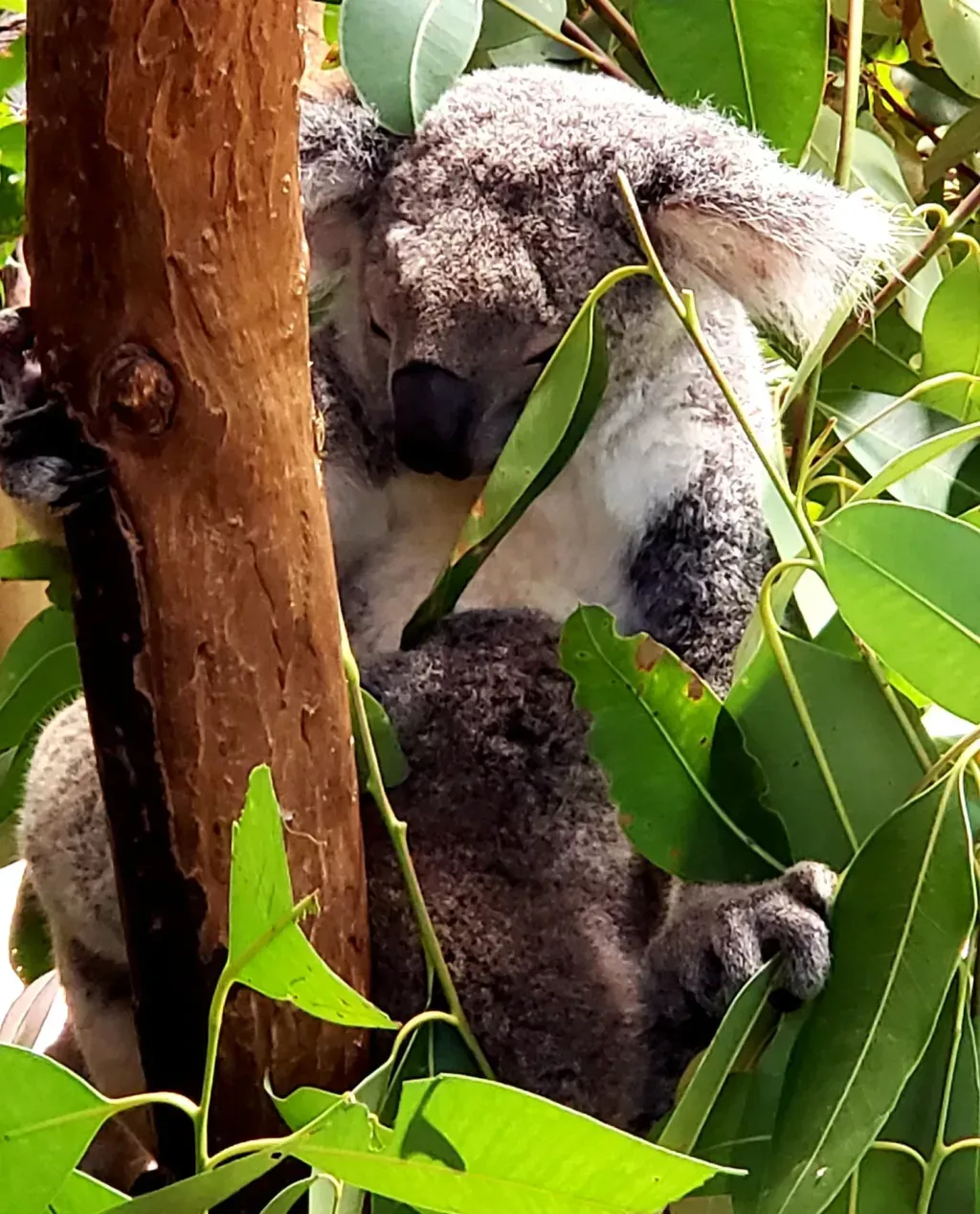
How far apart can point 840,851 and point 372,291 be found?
1.74 feet

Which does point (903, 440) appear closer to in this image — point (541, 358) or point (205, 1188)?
point (541, 358)

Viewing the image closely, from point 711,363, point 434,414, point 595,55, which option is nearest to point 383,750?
point 434,414

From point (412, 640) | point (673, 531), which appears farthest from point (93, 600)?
point (673, 531)

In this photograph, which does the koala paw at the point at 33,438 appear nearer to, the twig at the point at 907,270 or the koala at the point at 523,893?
the koala at the point at 523,893

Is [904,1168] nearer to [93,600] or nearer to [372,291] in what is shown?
[93,600]

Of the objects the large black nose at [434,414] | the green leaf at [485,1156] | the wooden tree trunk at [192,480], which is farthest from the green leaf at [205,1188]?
the large black nose at [434,414]

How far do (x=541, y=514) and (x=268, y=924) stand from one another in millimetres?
660

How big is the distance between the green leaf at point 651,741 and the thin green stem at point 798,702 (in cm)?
5

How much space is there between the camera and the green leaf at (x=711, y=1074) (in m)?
0.82

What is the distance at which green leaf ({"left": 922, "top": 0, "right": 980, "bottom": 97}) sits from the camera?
122 cm

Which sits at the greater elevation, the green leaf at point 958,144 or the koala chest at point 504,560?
the green leaf at point 958,144

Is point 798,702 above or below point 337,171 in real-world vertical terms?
below

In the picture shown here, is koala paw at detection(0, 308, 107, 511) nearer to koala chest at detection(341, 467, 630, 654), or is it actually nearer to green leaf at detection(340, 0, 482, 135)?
green leaf at detection(340, 0, 482, 135)

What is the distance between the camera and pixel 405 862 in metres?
0.85
